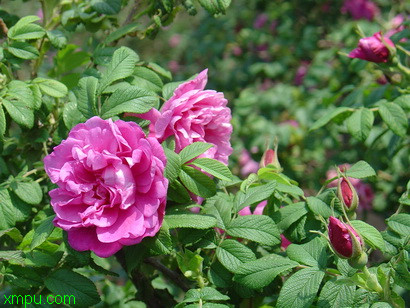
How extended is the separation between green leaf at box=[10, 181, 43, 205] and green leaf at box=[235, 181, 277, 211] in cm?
40

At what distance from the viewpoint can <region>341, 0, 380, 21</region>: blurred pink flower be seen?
3566 millimetres

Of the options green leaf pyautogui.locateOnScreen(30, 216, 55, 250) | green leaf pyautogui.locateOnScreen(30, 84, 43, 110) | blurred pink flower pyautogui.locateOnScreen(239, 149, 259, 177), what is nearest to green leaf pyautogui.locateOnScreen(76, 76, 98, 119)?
green leaf pyautogui.locateOnScreen(30, 84, 43, 110)

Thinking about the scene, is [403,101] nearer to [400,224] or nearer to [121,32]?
[400,224]

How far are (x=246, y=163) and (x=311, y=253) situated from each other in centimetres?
209

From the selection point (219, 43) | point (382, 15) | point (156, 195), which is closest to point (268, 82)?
point (219, 43)

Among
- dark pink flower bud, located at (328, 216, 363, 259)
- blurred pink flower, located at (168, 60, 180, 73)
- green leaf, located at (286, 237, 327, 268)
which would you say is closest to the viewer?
dark pink flower bud, located at (328, 216, 363, 259)

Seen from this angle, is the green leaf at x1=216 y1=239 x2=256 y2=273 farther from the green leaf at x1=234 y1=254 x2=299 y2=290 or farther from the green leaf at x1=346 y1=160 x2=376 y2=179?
the green leaf at x1=346 y1=160 x2=376 y2=179

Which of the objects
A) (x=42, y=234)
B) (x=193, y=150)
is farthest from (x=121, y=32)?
(x=42, y=234)

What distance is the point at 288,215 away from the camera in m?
1.13

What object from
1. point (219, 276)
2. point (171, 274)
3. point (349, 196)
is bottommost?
point (171, 274)

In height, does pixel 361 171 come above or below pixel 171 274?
above

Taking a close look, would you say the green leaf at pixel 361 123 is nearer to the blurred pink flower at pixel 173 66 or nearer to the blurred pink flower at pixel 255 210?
the blurred pink flower at pixel 255 210

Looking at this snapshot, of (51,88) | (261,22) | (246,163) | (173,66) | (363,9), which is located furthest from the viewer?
(173,66)

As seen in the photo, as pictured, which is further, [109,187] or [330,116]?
[330,116]
